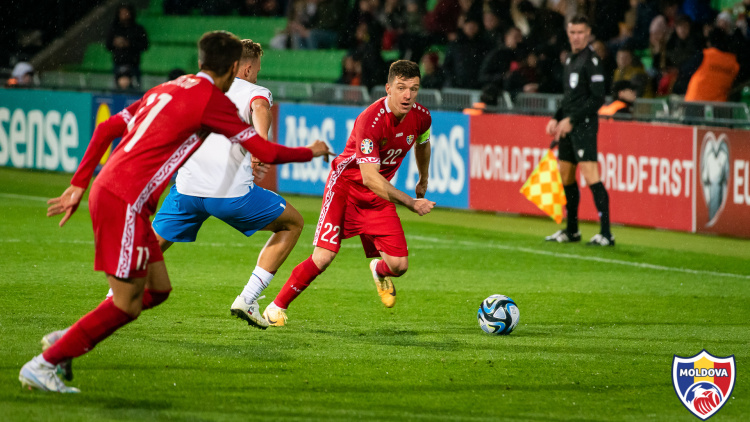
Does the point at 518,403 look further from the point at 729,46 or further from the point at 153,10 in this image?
the point at 153,10

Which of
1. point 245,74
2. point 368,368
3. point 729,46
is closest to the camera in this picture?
point 368,368

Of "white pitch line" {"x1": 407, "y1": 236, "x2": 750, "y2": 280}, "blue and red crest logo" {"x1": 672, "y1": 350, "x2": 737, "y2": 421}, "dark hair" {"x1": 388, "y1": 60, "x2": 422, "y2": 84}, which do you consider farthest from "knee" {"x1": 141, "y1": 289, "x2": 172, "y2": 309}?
"white pitch line" {"x1": 407, "y1": 236, "x2": 750, "y2": 280}

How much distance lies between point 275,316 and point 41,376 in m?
2.30

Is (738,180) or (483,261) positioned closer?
(483,261)

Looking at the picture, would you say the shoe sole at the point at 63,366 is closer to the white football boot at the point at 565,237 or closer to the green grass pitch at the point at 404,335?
the green grass pitch at the point at 404,335

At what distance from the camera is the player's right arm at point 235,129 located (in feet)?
16.9

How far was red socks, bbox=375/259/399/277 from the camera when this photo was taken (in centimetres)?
747

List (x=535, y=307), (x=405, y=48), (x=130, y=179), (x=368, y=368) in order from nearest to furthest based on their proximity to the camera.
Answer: (x=130, y=179), (x=368, y=368), (x=535, y=307), (x=405, y=48)

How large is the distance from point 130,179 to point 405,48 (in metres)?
12.9

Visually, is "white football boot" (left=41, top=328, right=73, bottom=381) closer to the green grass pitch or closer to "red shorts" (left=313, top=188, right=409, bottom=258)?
the green grass pitch

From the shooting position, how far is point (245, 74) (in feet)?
24.1

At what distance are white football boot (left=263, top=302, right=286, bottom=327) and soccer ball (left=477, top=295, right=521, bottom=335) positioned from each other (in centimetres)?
128

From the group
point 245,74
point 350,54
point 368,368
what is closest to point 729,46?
point 350,54

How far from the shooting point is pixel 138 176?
5.11m
